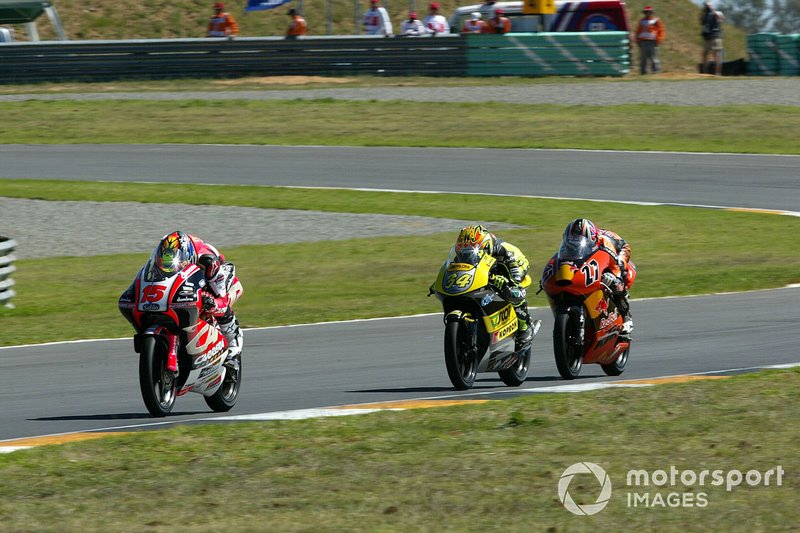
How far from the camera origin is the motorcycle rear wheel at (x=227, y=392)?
9891mm

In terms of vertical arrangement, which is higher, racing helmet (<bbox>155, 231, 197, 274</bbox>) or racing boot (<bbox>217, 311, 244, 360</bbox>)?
racing helmet (<bbox>155, 231, 197, 274</bbox>)

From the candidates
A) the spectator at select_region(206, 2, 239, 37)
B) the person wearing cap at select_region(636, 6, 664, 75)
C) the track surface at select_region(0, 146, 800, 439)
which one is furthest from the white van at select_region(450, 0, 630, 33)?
the track surface at select_region(0, 146, 800, 439)

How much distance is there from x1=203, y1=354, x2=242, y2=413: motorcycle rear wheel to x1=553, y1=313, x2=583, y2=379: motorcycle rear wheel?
240 centimetres

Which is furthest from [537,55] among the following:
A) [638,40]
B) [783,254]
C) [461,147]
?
[783,254]

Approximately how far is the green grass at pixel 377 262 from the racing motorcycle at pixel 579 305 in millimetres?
4623

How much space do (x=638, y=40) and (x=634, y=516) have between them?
115 ft

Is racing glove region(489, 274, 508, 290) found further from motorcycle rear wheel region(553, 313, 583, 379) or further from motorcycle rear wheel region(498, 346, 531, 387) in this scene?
motorcycle rear wheel region(498, 346, 531, 387)

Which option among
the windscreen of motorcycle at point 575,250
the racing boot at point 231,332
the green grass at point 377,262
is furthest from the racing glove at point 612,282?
the green grass at point 377,262

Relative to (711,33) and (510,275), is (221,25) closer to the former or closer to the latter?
(711,33)

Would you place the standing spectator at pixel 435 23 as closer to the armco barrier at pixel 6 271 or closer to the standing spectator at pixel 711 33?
the standing spectator at pixel 711 33

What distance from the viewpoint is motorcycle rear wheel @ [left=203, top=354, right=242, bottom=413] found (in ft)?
32.4

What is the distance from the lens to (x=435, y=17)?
133ft

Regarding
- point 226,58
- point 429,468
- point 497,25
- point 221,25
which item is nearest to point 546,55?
point 497,25

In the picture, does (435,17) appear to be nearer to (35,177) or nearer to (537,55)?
(537,55)
